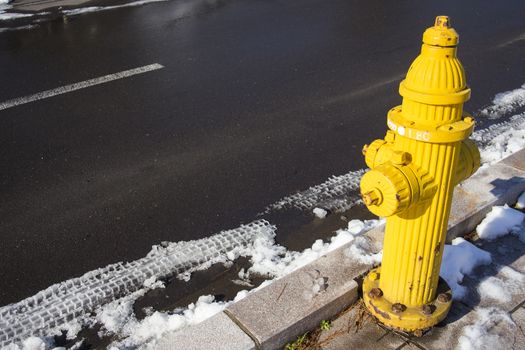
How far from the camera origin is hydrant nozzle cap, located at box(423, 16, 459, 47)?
2311 millimetres

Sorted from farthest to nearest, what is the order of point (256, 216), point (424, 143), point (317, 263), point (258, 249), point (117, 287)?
point (256, 216), point (258, 249), point (117, 287), point (317, 263), point (424, 143)

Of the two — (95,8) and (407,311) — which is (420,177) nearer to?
(407,311)

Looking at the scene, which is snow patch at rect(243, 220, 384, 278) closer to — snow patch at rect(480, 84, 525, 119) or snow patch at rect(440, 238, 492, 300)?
snow patch at rect(440, 238, 492, 300)

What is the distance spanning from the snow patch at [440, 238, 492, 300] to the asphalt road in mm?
1436

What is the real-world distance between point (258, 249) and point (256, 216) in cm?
45

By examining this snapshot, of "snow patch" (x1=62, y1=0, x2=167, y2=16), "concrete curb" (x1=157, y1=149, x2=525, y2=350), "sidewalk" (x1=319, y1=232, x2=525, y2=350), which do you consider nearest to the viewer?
"concrete curb" (x1=157, y1=149, x2=525, y2=350)

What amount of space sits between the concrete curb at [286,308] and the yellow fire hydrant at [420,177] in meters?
0.18

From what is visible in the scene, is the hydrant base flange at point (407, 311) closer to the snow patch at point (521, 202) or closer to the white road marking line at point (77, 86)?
the snow patch at point (521, 202)

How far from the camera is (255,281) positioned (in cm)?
347

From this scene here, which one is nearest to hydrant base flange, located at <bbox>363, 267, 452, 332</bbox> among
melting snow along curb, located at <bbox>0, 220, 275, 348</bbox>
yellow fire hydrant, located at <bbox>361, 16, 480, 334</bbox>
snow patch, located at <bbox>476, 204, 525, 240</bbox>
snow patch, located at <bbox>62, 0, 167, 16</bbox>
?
yellow fire hydrant, located at <bbox>361, 16, 480, 334</bbox>

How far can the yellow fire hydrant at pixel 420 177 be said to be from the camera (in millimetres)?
2338

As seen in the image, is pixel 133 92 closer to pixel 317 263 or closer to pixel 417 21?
pixel 317 263

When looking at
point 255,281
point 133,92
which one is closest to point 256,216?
point 255,281

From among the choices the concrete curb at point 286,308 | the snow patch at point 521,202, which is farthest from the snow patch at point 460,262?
the snow patch at point 521,202
